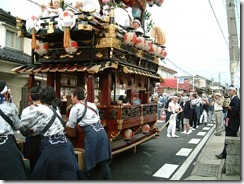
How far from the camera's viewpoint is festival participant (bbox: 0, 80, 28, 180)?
2.44m

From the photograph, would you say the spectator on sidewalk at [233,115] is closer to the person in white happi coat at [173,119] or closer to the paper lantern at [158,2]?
the paper lantern at [158,2]

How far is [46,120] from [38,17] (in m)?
2.42

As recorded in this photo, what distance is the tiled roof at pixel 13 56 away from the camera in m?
7.73

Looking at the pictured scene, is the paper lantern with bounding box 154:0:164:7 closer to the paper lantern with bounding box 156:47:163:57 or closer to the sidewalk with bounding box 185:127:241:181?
the paper lantern with bounding box 156:47:163:57

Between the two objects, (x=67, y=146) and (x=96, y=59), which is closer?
(x=67, y=146)

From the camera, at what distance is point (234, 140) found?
380 centimetres

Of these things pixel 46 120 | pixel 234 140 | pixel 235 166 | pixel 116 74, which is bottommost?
pixel 235 166

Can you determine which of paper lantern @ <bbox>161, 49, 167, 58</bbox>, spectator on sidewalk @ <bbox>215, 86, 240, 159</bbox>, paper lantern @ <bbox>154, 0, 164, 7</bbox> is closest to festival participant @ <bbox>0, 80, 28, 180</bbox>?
spectator on sidewalk @ <bbox>215, 86, 240, 159</bbox>

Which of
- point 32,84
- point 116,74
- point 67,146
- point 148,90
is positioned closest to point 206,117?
point 148,90

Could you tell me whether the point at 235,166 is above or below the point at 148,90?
below

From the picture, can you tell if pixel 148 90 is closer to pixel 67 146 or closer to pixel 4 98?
pixel 67 146

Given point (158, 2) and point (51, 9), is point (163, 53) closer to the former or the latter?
point (158, 2)

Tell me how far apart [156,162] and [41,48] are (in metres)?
3.24

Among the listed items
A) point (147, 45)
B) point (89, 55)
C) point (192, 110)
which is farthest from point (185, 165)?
point (192, 110)
